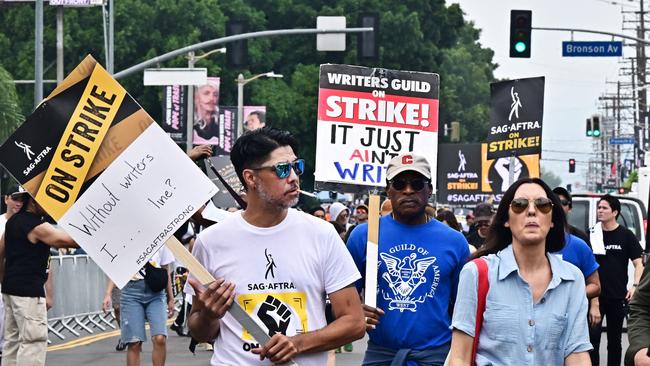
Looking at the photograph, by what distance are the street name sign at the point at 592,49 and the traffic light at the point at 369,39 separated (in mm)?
4173

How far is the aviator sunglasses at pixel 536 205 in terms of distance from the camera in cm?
598

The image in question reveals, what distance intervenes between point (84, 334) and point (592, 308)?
1155 cm

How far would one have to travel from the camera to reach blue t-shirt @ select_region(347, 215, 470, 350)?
8.09 m

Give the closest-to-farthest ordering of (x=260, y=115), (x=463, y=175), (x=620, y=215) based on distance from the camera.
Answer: (x=620, y=215), (x=463, y=175), (x=260, y=115)

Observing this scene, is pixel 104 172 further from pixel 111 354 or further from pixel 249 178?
pixel 111 354

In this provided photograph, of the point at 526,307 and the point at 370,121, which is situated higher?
the point at 370,121

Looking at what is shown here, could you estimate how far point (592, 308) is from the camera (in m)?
11.6

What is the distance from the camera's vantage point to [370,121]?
11.5 m

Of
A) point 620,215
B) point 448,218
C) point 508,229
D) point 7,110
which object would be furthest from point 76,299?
point 7,110

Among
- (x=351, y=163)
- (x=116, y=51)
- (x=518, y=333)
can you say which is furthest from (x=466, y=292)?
(x=116, y=51)

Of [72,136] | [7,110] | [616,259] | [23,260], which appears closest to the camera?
[72,136]

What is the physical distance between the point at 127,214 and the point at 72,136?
367mm

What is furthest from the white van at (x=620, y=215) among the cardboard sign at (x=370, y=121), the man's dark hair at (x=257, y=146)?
the man's dark hair at (x=257, y=146)

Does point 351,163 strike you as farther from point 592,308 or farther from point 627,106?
point 627,106
